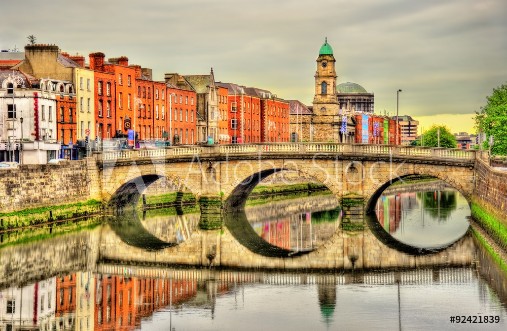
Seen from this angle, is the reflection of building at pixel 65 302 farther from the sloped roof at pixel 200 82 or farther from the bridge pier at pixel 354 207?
the sloped roof at pixel 200 82

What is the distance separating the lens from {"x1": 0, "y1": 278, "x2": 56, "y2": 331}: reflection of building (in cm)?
3209

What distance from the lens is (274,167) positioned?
62.4 metres

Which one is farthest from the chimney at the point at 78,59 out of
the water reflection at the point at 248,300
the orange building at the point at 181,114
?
the water reflection at the point at 248,300

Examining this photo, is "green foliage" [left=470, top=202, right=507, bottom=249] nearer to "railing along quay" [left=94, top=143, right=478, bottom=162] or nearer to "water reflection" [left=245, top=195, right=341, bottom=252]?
"railing along quay" [left=94, top=143, right=478, bottom=162]

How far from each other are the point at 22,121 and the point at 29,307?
35503mm

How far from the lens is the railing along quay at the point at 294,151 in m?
58.7

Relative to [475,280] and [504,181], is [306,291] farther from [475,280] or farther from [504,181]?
[504,181]

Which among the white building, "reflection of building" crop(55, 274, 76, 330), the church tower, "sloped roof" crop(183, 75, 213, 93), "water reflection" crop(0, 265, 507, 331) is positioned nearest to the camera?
"water reflection" crop(0, 265, 507, 331)

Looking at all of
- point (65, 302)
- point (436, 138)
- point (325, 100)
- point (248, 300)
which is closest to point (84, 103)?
point (65, 302)

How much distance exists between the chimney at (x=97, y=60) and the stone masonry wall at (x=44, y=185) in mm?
19412

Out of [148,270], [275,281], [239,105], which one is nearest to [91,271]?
[148,270]

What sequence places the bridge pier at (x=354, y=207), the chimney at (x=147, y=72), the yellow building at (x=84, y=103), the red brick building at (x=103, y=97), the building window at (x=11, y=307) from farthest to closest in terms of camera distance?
1. the chimney at (x=147, y=72)
2. the red brick building at (x=103, y=97)
3. the yellow building at (x=84, y=103)
4. the bridge pier at (x=354, y=207)
5. the building window at (x=11, y=307)

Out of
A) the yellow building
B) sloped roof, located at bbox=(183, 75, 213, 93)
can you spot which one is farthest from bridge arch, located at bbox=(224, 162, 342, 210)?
sloped roof, located at bbox=(183, 75, 213, 93)

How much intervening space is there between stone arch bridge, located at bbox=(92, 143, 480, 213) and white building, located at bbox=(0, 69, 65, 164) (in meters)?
6.38
